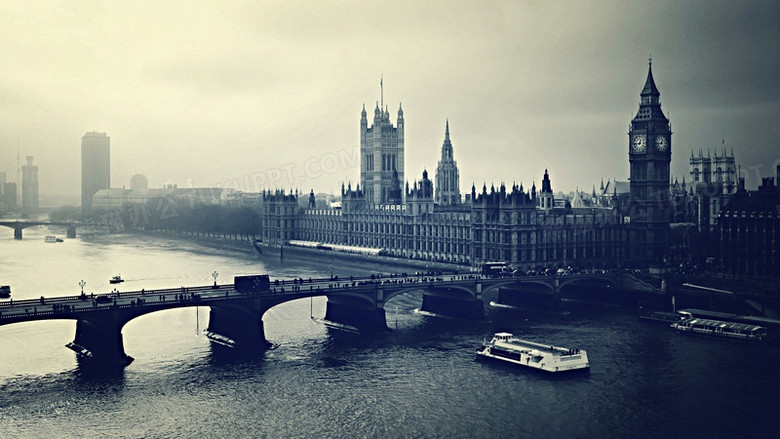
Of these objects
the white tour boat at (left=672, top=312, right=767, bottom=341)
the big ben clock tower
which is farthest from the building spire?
the white tour boat at (left=672, top=312, right=767, bottom=341)

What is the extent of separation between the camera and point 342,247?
166250mm

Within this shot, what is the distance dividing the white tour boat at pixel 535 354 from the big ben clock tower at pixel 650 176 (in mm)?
65532

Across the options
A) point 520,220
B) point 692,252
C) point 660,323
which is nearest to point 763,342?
point 660,323

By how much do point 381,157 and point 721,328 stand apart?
105 meters

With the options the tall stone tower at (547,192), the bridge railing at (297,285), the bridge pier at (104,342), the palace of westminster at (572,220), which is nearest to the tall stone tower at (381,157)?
the palace of westminster at (572,220)

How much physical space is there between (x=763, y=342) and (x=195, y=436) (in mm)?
55776

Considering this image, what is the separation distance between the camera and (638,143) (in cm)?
13588

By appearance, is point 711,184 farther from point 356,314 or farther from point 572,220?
point 356,314

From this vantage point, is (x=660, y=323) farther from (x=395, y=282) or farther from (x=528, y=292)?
(x=395, y=282)

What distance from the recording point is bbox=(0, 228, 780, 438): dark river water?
55.9 m

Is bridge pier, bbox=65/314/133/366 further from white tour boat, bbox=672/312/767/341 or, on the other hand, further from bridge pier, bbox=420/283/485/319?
white tour boat, bbox=672/312/767/341

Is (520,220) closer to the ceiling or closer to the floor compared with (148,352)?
closer to the ceiling

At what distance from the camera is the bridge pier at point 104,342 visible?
229 ft

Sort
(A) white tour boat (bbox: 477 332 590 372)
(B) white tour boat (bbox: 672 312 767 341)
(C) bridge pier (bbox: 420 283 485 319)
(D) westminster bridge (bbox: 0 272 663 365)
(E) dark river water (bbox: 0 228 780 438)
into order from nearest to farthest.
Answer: (E) dark river water (bbox: 0 228 780 438)
(A) white tour boat (bbox: 477 332 590 372)
(D) westminster bridge (bbox: 0 272 663 365)
(B) white tour boat (bbox: 672 312 767 341)
(C) bridge pier (bbox: 420 283 485 319)
